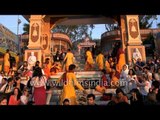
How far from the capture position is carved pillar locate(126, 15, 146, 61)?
50.5 ft

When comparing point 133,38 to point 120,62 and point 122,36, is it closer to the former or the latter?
point 122,36

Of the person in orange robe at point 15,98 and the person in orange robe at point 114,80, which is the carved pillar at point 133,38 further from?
the person in orange robe at point 15,98

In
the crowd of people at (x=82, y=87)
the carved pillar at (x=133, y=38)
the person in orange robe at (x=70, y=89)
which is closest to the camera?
the crowd of people at (x=82, y=87)

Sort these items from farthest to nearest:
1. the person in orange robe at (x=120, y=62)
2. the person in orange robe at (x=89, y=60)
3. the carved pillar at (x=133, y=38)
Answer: the carved pillar at (x=133, y=38), the person in orange robe at (x=89, y=60), the person in orange robe at (x=120, y=62)

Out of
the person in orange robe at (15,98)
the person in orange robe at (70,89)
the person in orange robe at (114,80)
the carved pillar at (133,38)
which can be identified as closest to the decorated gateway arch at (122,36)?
the carved pillar at (133,38)

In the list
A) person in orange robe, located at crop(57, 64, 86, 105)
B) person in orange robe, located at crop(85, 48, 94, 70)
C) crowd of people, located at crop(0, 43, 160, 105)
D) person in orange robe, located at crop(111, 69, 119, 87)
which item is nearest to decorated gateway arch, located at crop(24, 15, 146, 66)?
crowd of people, located at crop(0, 43, 160, 105)

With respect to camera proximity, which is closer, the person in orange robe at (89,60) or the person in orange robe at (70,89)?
the person in orange robe at (70,89)

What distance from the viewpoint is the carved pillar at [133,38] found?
50.5ft

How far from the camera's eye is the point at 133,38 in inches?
625
